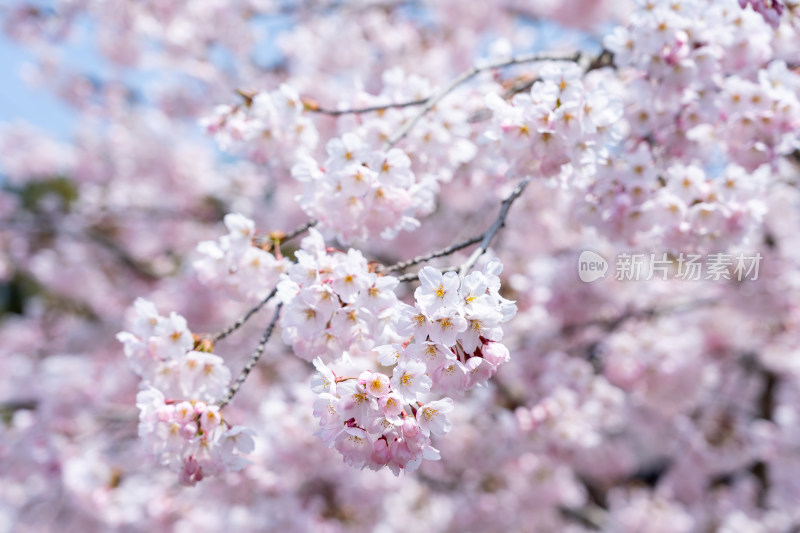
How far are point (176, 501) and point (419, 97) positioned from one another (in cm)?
337

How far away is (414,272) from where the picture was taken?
4.11m

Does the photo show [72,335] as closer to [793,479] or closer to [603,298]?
[603,298]

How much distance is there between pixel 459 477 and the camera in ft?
16.4

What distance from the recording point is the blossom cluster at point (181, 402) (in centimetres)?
145

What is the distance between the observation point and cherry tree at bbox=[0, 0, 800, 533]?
4.81 ft

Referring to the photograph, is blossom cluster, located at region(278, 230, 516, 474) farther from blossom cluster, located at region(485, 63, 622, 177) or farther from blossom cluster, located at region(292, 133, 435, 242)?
blossom cluster, located at region(485, 63, 622, 177)

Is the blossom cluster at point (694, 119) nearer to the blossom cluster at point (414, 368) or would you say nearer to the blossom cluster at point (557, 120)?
the blossom cluster at point (557, 120)

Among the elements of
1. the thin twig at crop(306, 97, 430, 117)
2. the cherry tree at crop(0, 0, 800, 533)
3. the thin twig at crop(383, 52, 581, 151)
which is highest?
the thin twig at crop(383, 52, 581, 151)

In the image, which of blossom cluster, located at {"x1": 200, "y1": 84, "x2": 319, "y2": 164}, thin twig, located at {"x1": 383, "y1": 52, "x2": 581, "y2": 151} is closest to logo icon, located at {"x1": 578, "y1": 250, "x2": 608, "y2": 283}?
thin twig, located at {"x1": 383, "y1": 52, "x2": 581, "y2": 151}

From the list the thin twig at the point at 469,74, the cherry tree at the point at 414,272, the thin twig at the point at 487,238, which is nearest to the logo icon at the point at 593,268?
the cherry tree at the point at 414,272

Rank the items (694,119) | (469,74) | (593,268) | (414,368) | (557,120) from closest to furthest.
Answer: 1. (414,368)
2. (557,120)
3. (469,74)
4. (694,119)
5. (593,268)

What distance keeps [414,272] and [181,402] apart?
271 cm

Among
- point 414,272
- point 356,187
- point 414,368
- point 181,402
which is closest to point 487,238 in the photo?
point 356,187

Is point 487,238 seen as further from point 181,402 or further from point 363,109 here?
point 181,402
